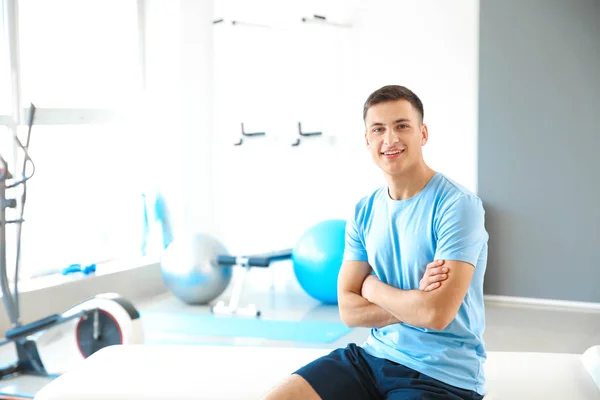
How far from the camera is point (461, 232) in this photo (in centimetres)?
183

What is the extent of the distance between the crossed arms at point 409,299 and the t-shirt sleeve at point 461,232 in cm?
2

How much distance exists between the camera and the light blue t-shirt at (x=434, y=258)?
1845mm

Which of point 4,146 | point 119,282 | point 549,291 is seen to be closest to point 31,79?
point 4,146

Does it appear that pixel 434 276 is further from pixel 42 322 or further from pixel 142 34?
pixel 142 34

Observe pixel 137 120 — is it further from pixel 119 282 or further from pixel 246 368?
pixel 246 368

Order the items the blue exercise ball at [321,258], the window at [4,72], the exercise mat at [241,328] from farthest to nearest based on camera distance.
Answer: the blue exercise ball at [321,258] → the window at [4,72] → the exercise mat at [241,328]

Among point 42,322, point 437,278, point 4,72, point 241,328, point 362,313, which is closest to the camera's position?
point 437,278

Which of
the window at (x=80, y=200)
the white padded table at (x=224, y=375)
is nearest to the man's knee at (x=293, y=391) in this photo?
the white padded table at (x=224, y=375)

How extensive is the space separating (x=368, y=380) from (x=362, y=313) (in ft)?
0.61

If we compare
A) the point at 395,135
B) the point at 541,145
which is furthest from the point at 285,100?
the point at 395,135

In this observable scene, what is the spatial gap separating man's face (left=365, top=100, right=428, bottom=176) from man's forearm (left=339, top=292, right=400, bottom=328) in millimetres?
369

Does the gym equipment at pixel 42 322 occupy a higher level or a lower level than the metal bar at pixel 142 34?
lower

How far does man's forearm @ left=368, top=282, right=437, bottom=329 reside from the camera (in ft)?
5.98

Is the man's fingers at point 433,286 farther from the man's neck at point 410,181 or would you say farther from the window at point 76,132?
the window at point 76,132
